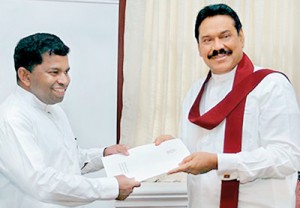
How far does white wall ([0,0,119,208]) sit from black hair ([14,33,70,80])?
632 mm

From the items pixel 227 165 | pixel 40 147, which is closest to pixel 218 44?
pixel 227 165

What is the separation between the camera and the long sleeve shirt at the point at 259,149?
1.90 meters

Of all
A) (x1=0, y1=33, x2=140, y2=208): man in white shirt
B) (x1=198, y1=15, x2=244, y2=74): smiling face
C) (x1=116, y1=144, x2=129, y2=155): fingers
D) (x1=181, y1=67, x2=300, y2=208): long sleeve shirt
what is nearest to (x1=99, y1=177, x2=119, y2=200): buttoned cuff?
(x1=0, y1=33, x2=140, y2=208): man in white shirt

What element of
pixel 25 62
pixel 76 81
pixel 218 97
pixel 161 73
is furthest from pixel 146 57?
pixel 25 62

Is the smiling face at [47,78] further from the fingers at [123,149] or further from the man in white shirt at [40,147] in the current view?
the fingers at [123,149]

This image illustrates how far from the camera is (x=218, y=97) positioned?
214 centimetres

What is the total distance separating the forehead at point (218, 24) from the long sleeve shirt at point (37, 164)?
75 cm

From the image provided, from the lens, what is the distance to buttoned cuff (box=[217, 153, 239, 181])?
6.22ft

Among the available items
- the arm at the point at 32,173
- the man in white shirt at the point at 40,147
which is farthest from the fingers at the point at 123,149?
the arm at the point at 32,173

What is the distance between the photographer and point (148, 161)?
6.52ft

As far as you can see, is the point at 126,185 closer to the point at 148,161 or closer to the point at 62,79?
the point at 148,161

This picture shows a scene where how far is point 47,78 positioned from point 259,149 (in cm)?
89

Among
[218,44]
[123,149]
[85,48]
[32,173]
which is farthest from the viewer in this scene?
[85,48]

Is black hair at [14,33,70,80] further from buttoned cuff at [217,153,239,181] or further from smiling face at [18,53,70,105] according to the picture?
buttoned cuff at [217,153,239,181]
